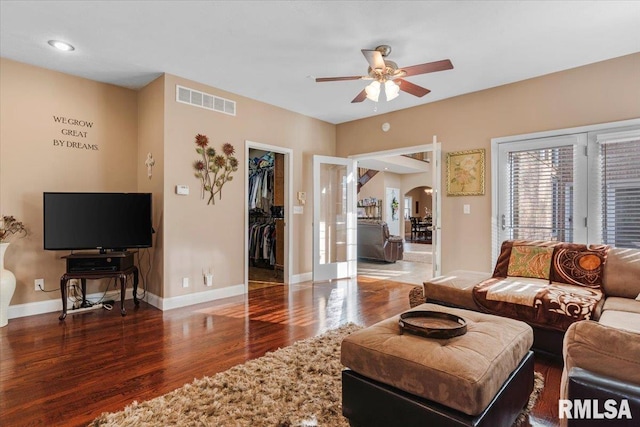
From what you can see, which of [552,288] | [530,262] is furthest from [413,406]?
[530,262]

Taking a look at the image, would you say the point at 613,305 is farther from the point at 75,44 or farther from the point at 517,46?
the point at 75,44

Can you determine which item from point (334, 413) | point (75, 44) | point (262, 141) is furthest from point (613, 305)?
point (75, 44)

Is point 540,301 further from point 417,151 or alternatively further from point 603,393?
point 417,151

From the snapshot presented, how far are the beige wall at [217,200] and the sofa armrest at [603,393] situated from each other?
3.99 metres

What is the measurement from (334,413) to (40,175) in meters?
4.11

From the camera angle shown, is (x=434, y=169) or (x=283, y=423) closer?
(x=283, y=423)

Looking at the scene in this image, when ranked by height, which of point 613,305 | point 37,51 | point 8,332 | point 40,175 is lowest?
point 8,332

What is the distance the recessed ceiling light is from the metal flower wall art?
4.90ft

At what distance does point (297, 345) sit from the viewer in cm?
279

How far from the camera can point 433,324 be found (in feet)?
6.18

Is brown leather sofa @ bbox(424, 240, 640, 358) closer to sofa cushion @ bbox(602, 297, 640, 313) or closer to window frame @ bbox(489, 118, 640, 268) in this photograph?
sofa cushion @ bbox(602, 297, 640, 313)

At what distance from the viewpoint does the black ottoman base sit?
4.69ft

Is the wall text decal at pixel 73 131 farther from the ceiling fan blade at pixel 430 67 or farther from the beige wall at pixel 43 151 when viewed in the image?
the ceiling fan blade at pixel 430 67

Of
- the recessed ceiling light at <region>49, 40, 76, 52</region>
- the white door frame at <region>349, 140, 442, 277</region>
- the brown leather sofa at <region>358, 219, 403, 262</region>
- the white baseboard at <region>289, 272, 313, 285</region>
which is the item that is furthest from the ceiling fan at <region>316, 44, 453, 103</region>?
the brown leather sofa at <region>358, 219, 403, 262</region>
